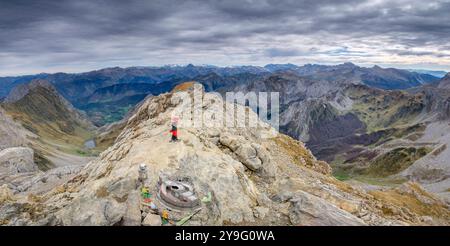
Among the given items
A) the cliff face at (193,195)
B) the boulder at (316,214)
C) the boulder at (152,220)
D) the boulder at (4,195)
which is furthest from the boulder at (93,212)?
the boulder at (316,214)

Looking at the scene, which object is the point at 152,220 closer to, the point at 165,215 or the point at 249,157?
the point at 165,215

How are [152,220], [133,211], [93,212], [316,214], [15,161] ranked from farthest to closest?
1. [15,161]
2. [316,214]
3. [93,212]
4. [133,211]
5. [152,220]

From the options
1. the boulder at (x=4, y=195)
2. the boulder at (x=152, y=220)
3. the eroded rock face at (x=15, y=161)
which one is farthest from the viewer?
the eroded rock face at (x=15, y=161)

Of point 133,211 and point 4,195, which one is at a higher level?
point 133,211

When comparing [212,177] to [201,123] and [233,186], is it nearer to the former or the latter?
[233,186]

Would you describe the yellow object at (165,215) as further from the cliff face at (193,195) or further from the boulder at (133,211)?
the boulder at (133,211)

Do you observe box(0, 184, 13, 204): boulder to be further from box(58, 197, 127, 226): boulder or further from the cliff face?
box(58, 197, 127, 226): boulder

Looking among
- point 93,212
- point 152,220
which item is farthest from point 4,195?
point 152,220
